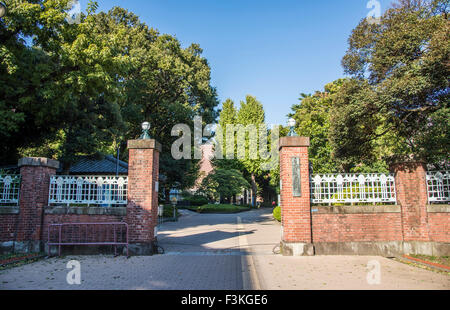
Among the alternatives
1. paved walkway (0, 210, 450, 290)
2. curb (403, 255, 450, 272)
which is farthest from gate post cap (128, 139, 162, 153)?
curb (403, 255, 450, 272)

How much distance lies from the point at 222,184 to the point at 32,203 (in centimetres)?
2880

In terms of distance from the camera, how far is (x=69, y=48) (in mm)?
11711

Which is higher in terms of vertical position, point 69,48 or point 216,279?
point 69,48

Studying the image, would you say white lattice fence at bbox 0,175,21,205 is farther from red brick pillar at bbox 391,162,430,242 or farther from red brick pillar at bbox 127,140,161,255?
red brick pillar at bbox 391,162,430,242

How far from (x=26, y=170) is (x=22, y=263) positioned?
108 inches

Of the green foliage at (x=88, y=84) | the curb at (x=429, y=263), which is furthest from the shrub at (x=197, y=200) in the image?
the curb at (x=429, y=263)

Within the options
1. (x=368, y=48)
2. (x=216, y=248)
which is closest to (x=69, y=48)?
(x=216, y=248)

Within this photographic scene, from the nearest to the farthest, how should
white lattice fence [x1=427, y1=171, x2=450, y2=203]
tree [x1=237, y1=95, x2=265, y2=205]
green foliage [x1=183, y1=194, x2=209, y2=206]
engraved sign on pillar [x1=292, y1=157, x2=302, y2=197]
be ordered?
white lattice fence [x1=427, y1=171, x2=450, y2=203]
engraved sign on pillar [x1=292, y1=157, x2=302, y2=197]
tree [x1=237, y1=95, x2=265, y2=205]
green foliage [x1=183, y1=194, x2=209, y2=206]

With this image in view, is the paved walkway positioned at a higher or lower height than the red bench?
lower

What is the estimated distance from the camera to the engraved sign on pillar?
327 inches

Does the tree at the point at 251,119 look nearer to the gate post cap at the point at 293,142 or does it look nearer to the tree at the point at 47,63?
the tree at the point at 47,63

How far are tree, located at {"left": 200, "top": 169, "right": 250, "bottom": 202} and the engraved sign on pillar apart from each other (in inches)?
1100

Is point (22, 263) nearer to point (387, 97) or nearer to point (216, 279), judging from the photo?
point (216, 279)

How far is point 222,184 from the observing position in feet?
120
